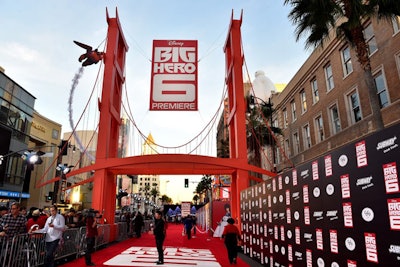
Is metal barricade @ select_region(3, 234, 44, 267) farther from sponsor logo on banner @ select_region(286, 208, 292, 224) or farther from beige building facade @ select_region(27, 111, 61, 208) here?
beige building facade @ select_region(27, 111, 61, 208)

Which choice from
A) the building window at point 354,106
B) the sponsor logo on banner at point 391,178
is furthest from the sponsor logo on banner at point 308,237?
the building window at point 354,106

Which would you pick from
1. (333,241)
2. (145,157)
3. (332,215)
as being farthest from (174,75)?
(333,241)

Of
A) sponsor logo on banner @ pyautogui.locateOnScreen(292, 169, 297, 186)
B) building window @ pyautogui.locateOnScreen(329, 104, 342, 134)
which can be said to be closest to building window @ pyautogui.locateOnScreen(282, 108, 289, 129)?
building window @ pyautogui.locateOnScreen(329, 104, 342, 134)

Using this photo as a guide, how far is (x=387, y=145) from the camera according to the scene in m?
4.45

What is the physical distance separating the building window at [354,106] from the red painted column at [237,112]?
6524 millimetres

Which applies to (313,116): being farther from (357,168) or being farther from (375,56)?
(357,168)

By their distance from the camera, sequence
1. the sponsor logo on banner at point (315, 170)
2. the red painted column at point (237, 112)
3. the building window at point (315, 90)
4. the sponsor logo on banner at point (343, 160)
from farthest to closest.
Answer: the building window at point (315, 90) → the red painted column at point (237, 112) → the sponsor logo on banner at point (315, 170) → the sponsor logo on banner at point (343, 160)

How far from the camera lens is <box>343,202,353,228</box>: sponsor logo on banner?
5258mm

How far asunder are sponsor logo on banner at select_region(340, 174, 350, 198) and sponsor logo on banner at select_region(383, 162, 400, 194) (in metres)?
1.00

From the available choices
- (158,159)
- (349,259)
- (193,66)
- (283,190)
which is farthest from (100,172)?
(349,259)

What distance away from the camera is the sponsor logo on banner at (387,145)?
4.29 m

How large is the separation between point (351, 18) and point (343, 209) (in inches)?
362

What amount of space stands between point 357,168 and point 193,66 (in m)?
13.7

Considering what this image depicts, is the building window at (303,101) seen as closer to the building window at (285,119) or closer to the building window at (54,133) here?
the building window at (285,119)
